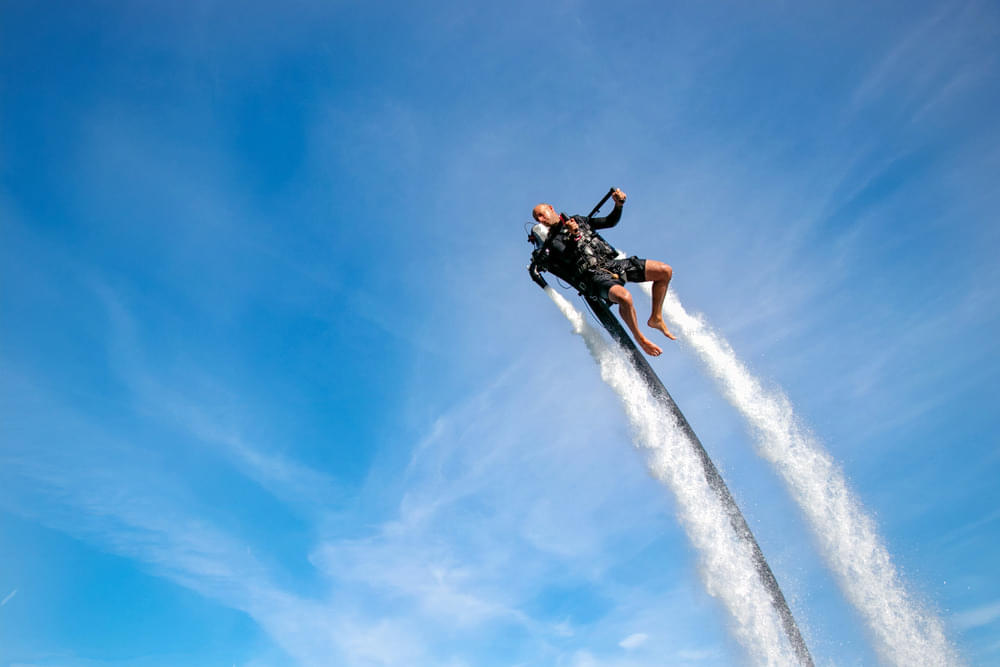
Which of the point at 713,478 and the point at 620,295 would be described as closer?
the point at 620,295

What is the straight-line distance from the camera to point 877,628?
1192 centimetres

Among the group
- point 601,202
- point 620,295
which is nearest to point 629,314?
point 620,295

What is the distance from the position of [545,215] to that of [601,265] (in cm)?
160

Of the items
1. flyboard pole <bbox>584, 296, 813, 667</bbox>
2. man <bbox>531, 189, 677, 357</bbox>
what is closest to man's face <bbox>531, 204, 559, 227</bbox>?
man <bbox>531, 189, 677, 357</bbox>

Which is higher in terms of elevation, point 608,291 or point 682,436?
point 608,291

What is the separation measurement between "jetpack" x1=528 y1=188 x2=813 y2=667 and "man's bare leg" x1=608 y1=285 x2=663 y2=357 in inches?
27.8

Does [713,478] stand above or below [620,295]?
below

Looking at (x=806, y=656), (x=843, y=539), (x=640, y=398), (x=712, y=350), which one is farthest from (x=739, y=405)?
(x=806, y=656)

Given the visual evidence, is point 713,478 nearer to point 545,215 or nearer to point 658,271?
point 658,271

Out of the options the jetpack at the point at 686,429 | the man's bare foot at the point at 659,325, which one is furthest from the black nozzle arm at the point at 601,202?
the man's bare foot at the point at 659,325

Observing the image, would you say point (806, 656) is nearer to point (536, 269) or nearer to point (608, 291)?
point (608, 291)

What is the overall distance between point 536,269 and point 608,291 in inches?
75.4

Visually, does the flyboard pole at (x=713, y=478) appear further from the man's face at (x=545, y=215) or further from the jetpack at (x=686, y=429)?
the man's face at (x=545, y=215)

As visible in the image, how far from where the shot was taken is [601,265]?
40.3 ft
